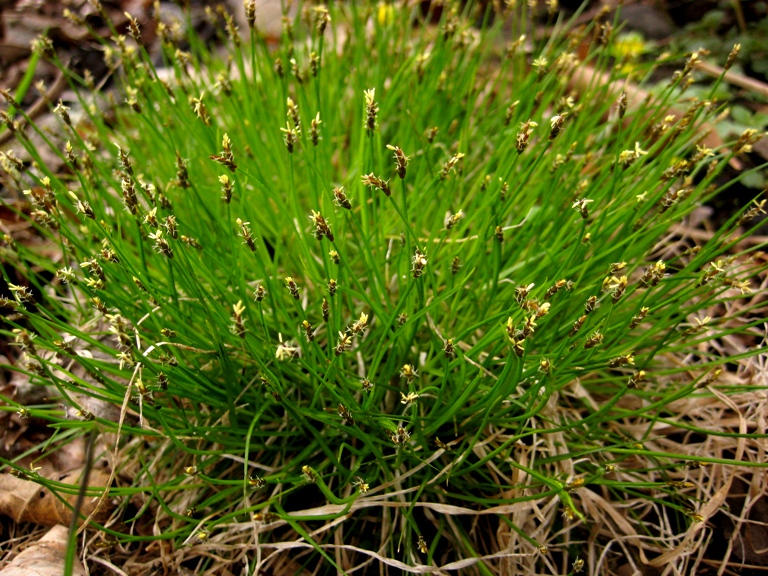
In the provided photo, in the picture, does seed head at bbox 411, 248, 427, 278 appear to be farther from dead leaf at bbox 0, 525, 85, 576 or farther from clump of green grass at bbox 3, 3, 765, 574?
dead leaf at bbox 0, 525, 85, 576

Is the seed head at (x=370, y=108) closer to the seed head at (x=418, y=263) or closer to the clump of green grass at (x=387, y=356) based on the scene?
the clump of green grass at (x=387, y=356)

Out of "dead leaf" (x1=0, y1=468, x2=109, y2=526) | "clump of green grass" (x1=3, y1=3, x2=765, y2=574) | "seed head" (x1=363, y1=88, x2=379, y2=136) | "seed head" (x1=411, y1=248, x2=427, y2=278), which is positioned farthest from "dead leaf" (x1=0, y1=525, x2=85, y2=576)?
"seed head" (x1=363, y1=88, x2=379, y2=136)

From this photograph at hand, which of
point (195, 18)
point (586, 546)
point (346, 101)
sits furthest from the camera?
point (195, 18)

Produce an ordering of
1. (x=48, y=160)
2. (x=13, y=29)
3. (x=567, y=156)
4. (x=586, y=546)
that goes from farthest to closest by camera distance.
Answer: (x=13, y=29) < (x=48, y=160) < (x=567, y=156) < (x=586, y=546)

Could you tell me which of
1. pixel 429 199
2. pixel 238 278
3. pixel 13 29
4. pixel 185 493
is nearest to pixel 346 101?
pixel 429 199

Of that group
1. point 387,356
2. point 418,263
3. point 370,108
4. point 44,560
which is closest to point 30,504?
point 44,560

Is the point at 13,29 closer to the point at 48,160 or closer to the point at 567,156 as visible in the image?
the point at 48,160
